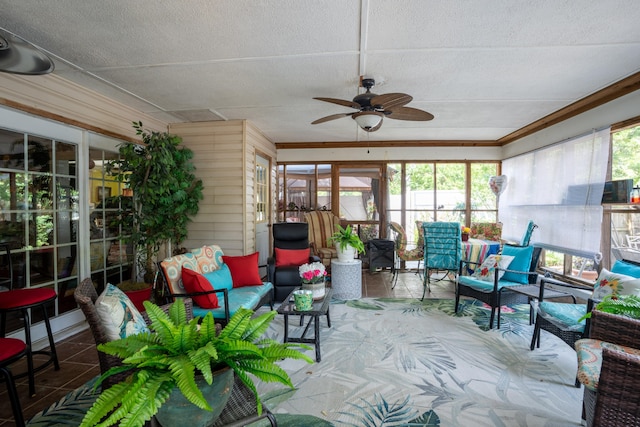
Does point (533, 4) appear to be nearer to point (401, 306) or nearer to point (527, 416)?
point (527, 416)

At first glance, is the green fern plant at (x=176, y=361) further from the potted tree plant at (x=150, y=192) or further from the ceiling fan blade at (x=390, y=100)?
the potted tree plant at (x=150, y=192)

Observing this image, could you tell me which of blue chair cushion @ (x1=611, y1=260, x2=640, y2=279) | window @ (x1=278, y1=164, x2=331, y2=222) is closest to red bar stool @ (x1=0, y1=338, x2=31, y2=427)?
blue chair cushion @ (x1=611, y1=260, x2=640, y2=279)

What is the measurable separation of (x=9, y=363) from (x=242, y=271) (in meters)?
1.91

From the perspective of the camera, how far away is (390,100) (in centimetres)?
271

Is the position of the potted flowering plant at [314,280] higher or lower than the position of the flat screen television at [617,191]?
lower

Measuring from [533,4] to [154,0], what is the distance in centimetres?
236

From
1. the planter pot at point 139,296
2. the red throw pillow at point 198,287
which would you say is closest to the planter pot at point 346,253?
the red throw pillow at point 198,287

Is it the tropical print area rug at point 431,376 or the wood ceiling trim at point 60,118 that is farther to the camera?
the wood ceiling trim at point 60,118

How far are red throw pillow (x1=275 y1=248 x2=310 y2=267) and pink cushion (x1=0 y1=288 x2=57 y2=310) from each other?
2321 mm

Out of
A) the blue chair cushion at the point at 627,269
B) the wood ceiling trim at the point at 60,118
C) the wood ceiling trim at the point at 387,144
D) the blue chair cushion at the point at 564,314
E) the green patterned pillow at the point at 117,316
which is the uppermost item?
the wood ceiling trim at the point at 387,144

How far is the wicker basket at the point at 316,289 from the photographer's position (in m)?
2.92

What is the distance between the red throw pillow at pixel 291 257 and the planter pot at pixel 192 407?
3.03m

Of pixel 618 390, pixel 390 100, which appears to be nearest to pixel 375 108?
pixel 390 100

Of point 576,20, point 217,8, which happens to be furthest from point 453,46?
point 217,8
